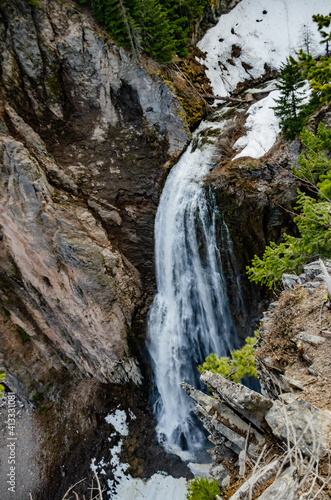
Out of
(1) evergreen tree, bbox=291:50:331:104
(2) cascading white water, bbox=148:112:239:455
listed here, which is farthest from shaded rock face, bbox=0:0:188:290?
(1) evergreen tree, bbox=291:50:331:104

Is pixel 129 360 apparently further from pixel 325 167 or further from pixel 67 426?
pixel 325 167

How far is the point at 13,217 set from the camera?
11.9m

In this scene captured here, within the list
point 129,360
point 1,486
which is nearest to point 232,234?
point 129,360

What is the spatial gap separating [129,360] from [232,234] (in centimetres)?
837

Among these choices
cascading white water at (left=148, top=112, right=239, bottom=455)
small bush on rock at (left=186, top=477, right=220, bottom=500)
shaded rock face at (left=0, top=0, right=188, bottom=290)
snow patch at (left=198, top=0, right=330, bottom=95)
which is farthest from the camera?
snow patch at (left=198, top=0, right=330, bottom=95)

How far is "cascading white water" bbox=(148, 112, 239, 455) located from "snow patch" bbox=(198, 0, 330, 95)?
1055cm

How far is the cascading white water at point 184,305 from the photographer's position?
12820 mm

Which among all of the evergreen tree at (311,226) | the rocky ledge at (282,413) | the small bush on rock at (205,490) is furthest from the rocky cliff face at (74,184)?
the rocky ledge at (282,413)

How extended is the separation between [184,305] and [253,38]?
2100 centimetres

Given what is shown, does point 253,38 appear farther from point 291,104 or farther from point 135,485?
point 135,485

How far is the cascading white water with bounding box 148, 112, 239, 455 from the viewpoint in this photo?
1282 centimetres

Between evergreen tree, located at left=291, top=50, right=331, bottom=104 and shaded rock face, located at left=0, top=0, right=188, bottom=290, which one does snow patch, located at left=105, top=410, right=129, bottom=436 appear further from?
evergreen tree, located at left=291, top=50, right=331, bottom=104

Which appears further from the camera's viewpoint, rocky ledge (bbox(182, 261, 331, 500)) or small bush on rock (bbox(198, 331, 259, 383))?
small bush on rock (bbox(198, 331, 259, 383))

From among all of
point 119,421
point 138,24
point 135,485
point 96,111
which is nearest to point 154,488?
point 135,485
